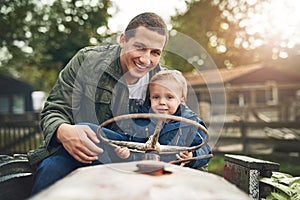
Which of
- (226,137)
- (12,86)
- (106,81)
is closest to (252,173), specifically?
(106,81)

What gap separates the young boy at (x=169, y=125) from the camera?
2.06 metres

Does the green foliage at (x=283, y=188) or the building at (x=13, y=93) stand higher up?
the building at (x=13, y=93)

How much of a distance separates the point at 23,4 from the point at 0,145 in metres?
4.86

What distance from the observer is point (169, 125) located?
215 cm

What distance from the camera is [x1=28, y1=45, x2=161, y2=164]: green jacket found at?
7.09 feet

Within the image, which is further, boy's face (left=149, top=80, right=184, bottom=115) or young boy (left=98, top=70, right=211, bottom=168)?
boy's face (left=149, top=80, right=184, bottom=115)

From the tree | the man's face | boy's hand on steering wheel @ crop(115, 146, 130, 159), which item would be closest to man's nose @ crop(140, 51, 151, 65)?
the man's face

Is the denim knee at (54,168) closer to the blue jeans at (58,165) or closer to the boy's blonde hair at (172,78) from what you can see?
the blue jeans at (58,165)

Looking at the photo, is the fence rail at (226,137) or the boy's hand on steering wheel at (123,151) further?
the fence rail at (226,137)

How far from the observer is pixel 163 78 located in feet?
7.66

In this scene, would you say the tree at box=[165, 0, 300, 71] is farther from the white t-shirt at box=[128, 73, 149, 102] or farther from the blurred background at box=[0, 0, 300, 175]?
the white t-shirt at box=[128, 73, 149, 102]

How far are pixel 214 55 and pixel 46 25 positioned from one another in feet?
57.6

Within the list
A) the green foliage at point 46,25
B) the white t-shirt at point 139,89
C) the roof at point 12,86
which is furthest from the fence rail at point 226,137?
the roof at point 12,86

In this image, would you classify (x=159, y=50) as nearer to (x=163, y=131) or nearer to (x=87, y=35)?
(x=163, y=131)
